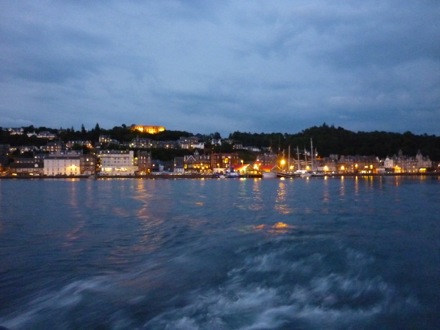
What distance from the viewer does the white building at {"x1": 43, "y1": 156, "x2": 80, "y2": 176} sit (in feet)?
399

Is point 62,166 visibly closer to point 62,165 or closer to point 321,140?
point 62,165

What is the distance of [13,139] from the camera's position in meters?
164

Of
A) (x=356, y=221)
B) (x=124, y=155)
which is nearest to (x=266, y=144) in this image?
(x=124, y=155)

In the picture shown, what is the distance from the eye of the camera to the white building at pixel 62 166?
399 ft

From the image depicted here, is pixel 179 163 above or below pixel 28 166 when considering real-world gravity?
below

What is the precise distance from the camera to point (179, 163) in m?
129

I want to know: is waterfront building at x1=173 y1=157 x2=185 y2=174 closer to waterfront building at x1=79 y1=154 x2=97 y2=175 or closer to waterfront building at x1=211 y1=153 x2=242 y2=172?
waterfront building at x1=211 y1=153 x2=242 y2=172

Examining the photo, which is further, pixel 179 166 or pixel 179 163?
pixel 179 163

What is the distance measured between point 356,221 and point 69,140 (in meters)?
158

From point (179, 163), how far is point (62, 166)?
101 ft

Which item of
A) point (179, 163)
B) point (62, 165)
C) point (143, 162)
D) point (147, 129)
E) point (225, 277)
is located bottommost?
point (225, 277)

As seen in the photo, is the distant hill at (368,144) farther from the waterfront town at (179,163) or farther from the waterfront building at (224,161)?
the waterfront building at (224,161)

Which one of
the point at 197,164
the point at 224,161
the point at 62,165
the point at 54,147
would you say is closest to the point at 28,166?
the point at 62,165

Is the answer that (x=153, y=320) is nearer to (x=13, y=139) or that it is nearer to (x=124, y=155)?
(x=124, y=155)
